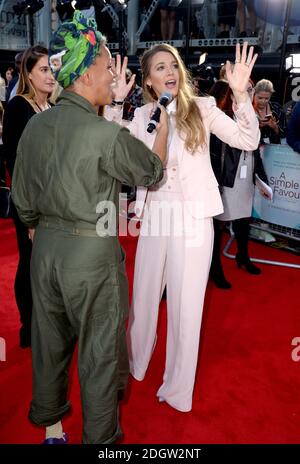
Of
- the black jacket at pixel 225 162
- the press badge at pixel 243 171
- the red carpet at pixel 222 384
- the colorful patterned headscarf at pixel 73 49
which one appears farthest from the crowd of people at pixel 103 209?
the press badge at pixel 243 171

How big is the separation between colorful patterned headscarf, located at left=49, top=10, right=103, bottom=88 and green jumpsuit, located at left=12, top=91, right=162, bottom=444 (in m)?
0.08

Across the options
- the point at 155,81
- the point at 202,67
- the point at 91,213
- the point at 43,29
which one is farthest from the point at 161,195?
the point at 43,29

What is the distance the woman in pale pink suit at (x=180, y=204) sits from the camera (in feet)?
6.50

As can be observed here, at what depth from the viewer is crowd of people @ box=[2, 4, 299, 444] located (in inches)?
57.2

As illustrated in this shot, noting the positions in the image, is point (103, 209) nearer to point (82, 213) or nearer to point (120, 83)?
point (82, 213)

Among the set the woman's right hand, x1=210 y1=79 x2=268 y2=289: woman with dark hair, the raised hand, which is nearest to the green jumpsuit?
the woman's right hand

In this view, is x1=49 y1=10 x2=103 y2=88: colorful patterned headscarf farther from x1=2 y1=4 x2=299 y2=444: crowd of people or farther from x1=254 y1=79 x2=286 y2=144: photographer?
x1=254 y1=79 x2=286 y2=144: photographer

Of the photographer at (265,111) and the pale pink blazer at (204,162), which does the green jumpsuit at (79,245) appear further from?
the photographer at (265,111)

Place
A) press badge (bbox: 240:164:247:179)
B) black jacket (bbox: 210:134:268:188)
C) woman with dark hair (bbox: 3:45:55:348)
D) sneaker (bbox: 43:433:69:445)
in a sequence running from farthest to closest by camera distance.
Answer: press badge (bbox: 240:164:247:179) → black jacket (bbox: 210:134:268:188) → woman with dark hair (bbox: 3:45:55:348) → sneaker (bbox: 43:433:69:445)

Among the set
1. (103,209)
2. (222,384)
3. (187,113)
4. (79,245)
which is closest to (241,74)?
(187,113)

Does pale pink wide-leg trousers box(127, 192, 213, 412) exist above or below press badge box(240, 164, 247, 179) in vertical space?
below

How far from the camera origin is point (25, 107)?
246cm

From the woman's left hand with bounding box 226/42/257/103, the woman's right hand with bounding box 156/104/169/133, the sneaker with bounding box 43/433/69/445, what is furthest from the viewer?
the sneaker with bounding box 43/433/69/445

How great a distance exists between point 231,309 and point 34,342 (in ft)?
6.72
